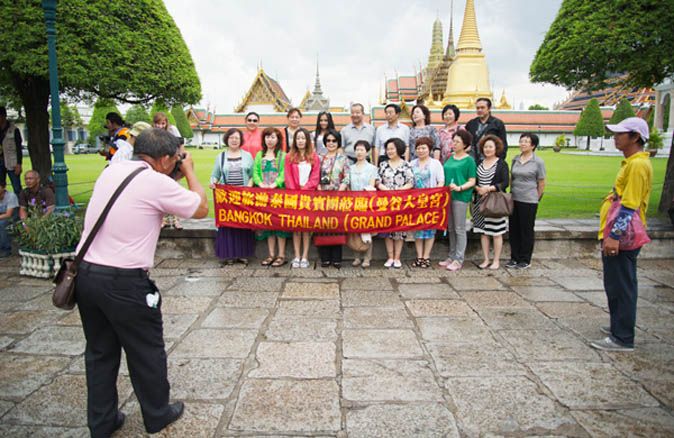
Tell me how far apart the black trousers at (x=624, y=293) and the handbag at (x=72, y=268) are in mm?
3396

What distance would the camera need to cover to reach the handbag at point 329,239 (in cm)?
589

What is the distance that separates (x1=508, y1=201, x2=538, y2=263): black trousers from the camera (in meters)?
5.75

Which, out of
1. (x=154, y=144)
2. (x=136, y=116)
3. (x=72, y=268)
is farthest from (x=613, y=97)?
(x=136, y=116)

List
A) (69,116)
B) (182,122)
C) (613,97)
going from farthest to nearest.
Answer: (182,122) → (69,116) → (613,97)

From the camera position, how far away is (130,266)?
2.28m

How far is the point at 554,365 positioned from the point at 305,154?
3.69 m

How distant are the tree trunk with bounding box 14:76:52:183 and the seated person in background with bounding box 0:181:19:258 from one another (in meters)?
1.36

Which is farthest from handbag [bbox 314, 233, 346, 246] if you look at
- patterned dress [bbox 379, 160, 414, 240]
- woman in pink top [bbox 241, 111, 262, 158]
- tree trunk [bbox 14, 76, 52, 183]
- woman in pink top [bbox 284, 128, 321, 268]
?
tree trunk [bbox 14, 76, 52, 183]

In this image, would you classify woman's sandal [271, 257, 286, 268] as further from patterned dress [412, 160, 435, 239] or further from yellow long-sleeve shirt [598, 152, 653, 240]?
yellow long-sleeve shirt [598, 152, 653, 240]

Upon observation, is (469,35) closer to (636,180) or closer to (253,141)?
(253,141)

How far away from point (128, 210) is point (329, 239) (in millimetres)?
3805

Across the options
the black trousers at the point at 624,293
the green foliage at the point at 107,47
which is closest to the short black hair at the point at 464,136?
the black trousers at the point at 624,293

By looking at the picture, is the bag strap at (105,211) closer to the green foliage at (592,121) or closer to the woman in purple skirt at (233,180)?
the woman in purple skirt at (233,180)

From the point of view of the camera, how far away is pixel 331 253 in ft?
19.9
